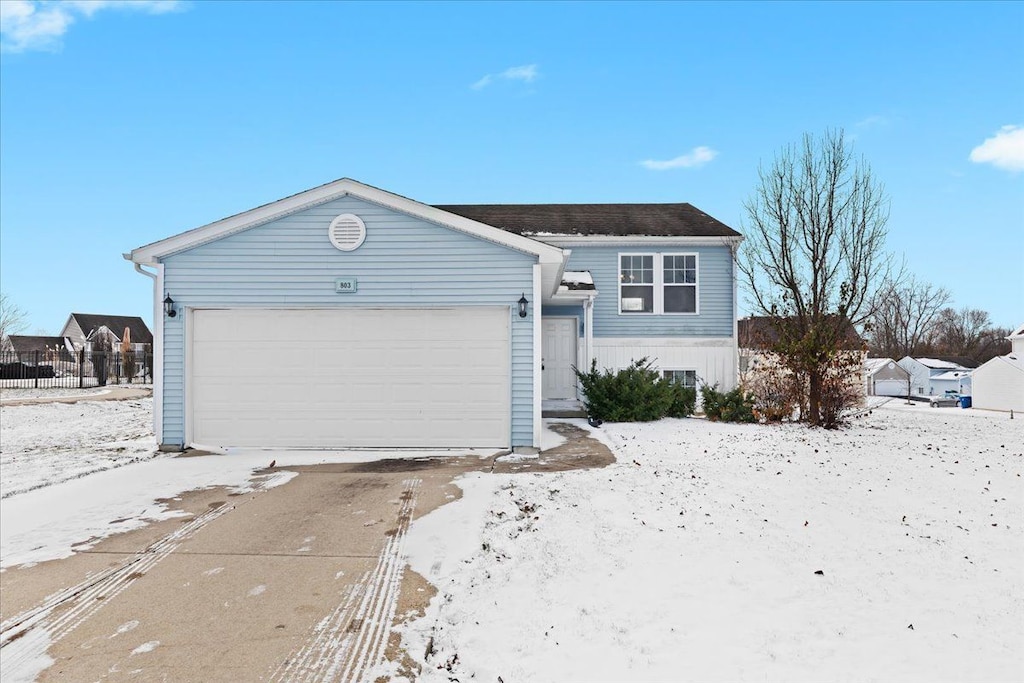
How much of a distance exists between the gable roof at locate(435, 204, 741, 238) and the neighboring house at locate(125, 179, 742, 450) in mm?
5847

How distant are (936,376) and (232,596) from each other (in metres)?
50.1

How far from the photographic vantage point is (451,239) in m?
9.12

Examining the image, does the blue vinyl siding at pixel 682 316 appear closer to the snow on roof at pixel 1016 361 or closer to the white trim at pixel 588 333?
the white trim at pixel 588 333

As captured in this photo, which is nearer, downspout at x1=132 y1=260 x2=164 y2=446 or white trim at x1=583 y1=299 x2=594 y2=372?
downspout at x1=132 y1=260 x2=164 y2=446

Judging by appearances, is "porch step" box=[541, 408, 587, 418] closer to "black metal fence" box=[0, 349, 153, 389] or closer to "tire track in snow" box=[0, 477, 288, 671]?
"tire track in snow" box=[0, 477, 288, 671]

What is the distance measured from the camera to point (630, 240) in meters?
14.8

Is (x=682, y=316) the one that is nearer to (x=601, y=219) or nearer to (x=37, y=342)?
(x=601, y=219)

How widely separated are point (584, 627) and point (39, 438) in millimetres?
12849

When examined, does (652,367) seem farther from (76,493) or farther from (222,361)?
(76,493)

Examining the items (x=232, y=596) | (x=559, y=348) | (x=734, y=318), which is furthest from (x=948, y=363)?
(x=232, y=596)

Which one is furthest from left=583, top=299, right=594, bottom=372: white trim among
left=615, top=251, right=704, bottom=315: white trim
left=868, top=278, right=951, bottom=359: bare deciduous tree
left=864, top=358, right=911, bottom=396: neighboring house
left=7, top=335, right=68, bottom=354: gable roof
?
left=7, top=335, right=68, bottom=354: gable roof

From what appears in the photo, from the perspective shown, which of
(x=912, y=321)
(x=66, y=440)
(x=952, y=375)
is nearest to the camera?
(x=66, y=440)

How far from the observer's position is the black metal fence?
27422 millimetres

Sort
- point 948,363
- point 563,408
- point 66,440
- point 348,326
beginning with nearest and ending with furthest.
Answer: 1. point 348,326
2. point 66,440
3. point 563,408
4. point 948,363
